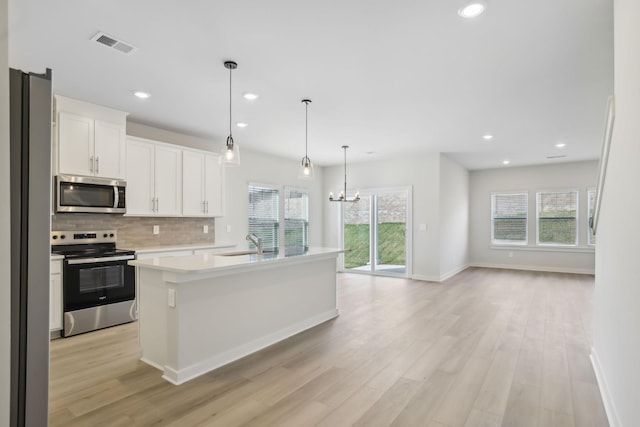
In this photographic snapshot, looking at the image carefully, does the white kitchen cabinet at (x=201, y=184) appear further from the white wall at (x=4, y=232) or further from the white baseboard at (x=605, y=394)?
the white baseboard at (x=605, y=394)

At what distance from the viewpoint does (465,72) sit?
10.6 ft

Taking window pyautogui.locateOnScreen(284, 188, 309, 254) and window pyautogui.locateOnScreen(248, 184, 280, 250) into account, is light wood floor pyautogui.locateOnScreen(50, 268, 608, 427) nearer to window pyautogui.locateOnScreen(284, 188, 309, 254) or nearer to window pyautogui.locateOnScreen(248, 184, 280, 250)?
window pyautogui.locateOnScreen(248, 184, 280, 250)

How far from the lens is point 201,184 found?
17.3 feet

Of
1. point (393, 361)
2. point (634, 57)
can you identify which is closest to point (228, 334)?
point (393, 361)

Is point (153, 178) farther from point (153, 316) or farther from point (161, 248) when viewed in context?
point (153, 316)

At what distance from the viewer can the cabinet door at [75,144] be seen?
150 inches

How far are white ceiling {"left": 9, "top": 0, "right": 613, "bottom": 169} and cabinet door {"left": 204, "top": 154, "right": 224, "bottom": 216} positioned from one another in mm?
574

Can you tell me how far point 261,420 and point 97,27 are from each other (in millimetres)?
2933

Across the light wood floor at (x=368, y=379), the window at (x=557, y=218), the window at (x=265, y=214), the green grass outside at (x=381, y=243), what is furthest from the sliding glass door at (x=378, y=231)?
the window at (x=557, y=218)

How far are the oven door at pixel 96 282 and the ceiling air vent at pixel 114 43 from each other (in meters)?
2.33

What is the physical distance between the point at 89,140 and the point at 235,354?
302 cm

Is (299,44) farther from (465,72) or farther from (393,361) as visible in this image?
(393,361)

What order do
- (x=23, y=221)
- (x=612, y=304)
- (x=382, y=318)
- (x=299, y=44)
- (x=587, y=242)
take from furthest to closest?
(x=587, y=242), (x=382, y=318), (x=299, y=44), (x=612, y=304), (x=23, y=221)

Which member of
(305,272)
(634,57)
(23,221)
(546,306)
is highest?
(634,57)
